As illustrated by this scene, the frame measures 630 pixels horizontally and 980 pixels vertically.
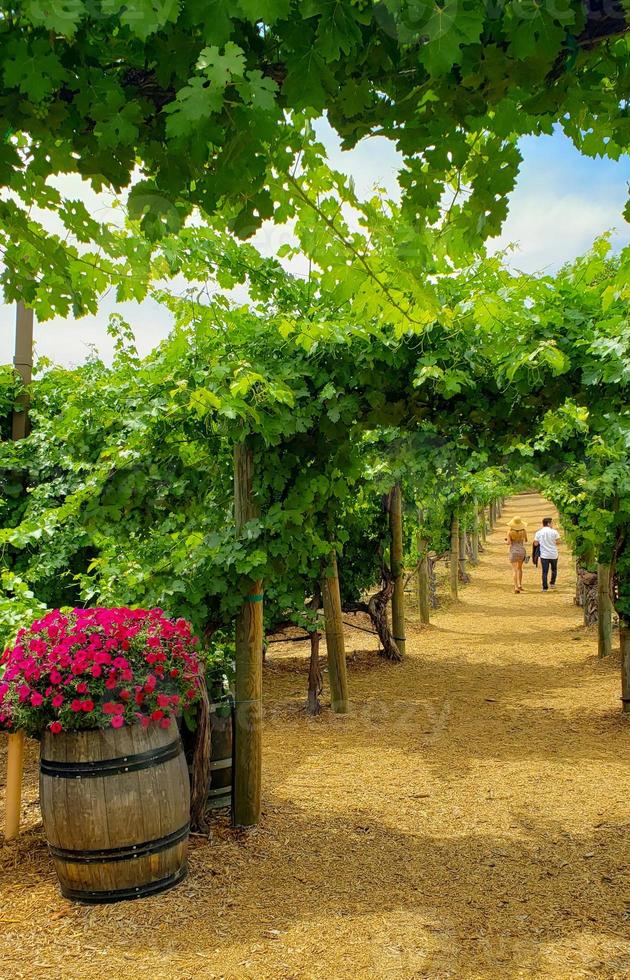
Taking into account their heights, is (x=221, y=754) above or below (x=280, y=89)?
below

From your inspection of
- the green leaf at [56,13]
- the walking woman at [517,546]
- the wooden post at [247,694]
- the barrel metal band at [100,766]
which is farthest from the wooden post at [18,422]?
the walking woman at [517,546]

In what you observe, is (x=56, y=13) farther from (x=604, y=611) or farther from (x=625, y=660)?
(x=604, y=611)

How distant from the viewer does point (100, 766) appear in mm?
3438

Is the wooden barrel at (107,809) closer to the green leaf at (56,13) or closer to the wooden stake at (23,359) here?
the green leaf at (56,13)

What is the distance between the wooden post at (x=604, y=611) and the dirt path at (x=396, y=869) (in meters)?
1.68

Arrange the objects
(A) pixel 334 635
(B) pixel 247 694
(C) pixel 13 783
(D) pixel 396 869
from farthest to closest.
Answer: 1. (A) pixel 334 635
2. (B) pixel 247 694
3. (C) pixel 13 783
4. (D) pixel 396 869

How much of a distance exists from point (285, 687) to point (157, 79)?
772 cm

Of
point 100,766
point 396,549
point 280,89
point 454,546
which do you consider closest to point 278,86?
point 280,89

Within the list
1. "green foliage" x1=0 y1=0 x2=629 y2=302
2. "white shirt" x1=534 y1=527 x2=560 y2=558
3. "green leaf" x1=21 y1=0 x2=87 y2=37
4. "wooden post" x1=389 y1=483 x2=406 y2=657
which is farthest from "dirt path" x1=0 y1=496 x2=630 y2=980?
"white shirt" x1=534 y1=527 x2=560 y2=558

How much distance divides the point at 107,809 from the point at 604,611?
23.7 ft

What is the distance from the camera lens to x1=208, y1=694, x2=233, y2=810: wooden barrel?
4.73 metres

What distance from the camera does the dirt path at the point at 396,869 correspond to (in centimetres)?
314

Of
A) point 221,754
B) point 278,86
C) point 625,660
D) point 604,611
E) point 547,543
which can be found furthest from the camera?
point 547,543

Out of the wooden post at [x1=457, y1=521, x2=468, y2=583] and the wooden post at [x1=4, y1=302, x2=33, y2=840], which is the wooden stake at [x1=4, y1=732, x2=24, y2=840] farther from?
the wooden post at [x1=457, y1=521, x2=468, y2=583]
